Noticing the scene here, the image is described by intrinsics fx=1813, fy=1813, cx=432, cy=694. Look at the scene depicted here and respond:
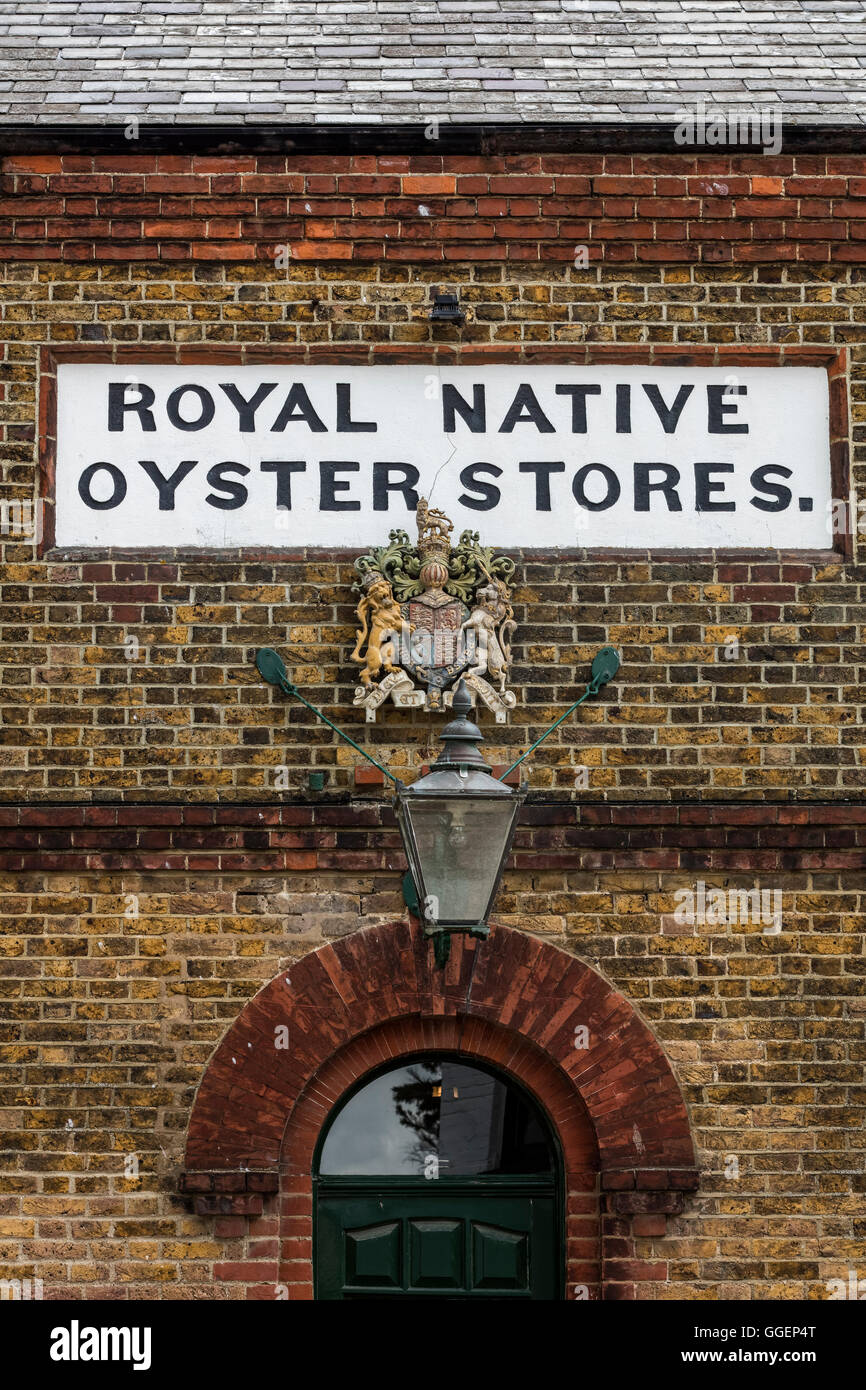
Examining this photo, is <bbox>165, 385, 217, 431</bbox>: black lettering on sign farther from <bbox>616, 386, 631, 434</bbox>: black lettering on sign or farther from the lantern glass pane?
the lantern glass pane

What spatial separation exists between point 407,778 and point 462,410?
1759 mm

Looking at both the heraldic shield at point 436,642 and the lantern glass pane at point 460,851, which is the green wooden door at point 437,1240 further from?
the heraldic shield at point 436,642

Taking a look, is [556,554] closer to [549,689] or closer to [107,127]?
[549,689]

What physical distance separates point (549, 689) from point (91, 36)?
4227 mm

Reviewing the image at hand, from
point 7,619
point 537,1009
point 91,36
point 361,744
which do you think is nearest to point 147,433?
point 7,619

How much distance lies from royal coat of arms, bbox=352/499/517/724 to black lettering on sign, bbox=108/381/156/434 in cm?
122

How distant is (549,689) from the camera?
817 cm

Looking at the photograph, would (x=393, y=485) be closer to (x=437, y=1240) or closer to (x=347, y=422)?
(x=347, y=422)

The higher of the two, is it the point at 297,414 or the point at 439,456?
the point at 297,414

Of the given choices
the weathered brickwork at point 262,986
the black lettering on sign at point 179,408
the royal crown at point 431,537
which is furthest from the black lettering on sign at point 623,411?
the weathered brickwork at point 262,986

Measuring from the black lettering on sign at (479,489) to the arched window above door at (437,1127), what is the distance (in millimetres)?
2510

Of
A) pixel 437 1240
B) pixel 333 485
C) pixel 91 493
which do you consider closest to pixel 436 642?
pixel 333 485

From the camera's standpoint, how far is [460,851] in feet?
21.8

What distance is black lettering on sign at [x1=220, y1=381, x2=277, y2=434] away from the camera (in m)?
8.39
